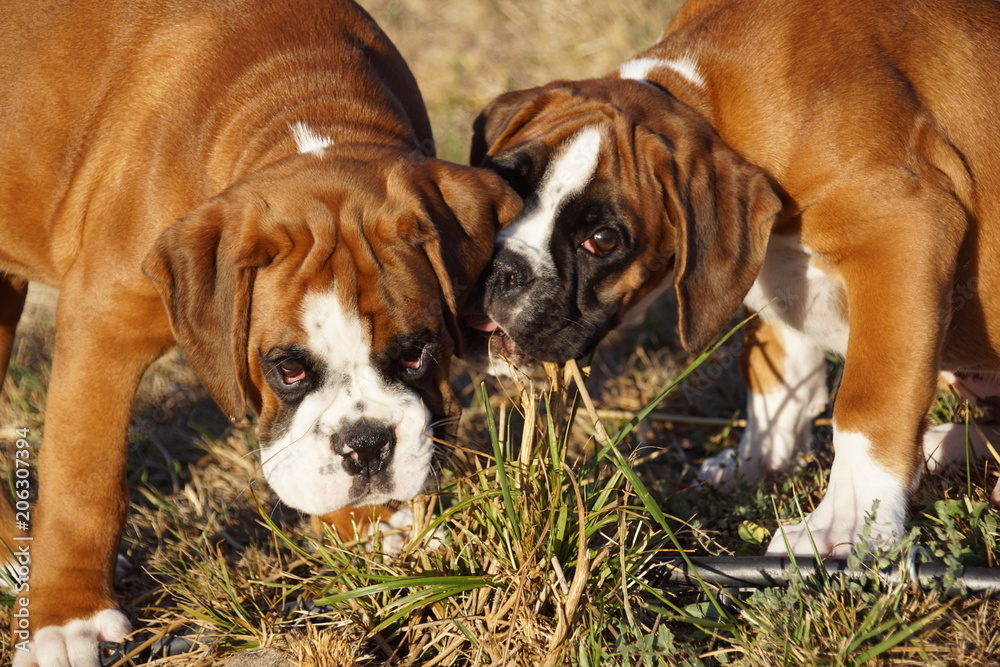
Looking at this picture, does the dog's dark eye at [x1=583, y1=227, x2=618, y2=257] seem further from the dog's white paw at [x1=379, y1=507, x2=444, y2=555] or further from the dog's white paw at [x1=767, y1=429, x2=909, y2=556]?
the dog's white paw at [x1=379, y1=507, x2=444, y2=555]

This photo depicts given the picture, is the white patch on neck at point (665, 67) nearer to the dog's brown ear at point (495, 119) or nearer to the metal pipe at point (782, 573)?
the dog's brown ear at point (495, 119)

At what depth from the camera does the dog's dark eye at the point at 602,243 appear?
3918mm

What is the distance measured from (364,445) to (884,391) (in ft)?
6.05

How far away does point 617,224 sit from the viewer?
3.90m

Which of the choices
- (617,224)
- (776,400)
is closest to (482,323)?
(617,224)

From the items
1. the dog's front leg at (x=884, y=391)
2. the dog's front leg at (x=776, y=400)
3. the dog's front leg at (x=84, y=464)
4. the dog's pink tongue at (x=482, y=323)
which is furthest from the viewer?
the dog's front leg at (x=776, y=400)

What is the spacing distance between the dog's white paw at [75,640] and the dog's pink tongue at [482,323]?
1720mm

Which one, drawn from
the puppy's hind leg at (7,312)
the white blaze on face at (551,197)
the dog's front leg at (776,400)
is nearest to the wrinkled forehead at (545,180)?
the white blaze on face at (551,197)

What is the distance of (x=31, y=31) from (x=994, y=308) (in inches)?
162

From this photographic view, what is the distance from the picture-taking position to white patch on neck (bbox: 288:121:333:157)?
3857mm

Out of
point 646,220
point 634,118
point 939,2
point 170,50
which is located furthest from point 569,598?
point 939,2

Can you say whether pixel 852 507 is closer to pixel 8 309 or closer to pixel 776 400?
pixel 776 400

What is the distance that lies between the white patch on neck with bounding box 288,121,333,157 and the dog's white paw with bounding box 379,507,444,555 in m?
1.47

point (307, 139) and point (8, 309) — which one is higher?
point (307, 139)
